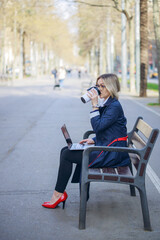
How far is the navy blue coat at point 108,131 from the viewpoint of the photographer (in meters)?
4.57

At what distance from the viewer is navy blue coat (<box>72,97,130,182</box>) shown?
180 inches

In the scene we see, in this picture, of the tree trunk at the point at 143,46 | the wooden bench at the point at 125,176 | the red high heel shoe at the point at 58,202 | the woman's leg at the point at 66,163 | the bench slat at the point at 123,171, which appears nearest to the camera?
the wooden bench at the point at 125,176

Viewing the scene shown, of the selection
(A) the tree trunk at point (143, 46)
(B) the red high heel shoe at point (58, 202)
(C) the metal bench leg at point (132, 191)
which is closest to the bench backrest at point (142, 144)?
(C) the metal bench leg at point (132, 191)

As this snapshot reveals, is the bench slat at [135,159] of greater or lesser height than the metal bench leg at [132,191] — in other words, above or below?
above

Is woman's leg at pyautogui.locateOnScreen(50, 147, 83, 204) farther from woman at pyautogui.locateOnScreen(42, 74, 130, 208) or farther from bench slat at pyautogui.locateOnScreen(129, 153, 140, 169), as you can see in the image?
bench slat at pyautogui.locateOnScreen(129, 153, 140, 169)

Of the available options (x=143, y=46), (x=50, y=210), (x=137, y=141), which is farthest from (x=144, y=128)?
(x=143, y=46)

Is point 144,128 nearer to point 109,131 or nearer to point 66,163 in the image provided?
point 109,131

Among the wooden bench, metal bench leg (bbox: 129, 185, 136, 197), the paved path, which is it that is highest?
the wooden bench

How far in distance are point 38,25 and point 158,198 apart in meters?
52.3

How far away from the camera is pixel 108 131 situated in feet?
15.5

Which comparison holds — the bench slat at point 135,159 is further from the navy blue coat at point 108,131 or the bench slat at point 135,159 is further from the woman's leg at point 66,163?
the woman's leg at point 66,163

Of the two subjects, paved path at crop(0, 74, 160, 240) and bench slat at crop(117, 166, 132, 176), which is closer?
paved path at crop(0, 74, 160, 240)

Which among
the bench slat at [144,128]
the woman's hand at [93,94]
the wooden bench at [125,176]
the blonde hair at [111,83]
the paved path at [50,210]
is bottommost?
the paved path at [50,210]

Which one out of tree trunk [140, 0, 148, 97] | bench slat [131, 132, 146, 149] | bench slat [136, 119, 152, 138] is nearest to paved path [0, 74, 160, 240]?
bench slat [131, 132, 146, 149]
